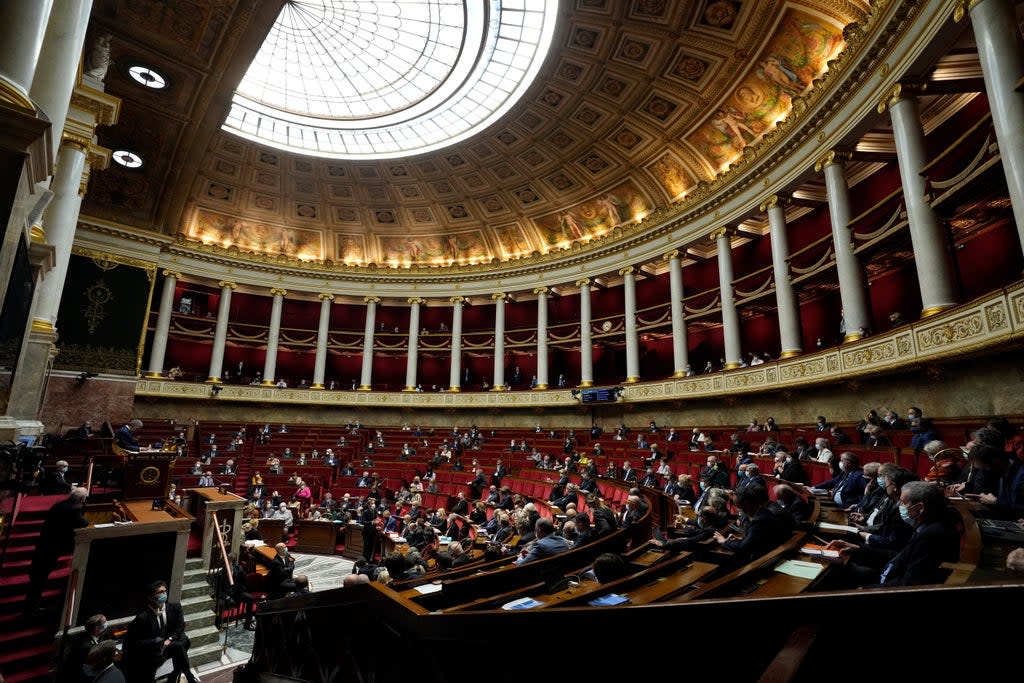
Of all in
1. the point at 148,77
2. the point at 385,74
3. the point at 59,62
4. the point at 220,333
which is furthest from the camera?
the point at 220,333

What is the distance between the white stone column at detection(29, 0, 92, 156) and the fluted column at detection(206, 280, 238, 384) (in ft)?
66.6

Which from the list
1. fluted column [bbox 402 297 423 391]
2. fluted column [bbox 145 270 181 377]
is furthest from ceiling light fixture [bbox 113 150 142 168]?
fluted column [bbox 402 297 423 391]

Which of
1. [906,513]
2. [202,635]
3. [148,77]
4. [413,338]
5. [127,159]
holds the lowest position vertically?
[202,635]

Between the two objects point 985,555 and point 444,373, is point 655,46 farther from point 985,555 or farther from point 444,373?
point 444,373

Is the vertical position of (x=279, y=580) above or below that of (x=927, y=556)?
below

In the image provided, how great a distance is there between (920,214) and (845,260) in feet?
7.72

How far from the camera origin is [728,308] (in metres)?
16.4

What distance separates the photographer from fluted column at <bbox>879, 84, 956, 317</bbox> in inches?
370

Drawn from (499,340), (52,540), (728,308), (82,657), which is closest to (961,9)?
(728,308)

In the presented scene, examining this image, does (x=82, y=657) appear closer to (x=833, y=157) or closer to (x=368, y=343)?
(x=833, y=157)

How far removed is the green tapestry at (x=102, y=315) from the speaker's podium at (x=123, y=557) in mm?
14374

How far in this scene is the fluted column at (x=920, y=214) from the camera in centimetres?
941

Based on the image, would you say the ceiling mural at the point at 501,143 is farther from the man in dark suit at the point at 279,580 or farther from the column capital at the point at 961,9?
the man in dark suit at the point at 279,580

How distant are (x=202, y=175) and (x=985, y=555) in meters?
26.3
